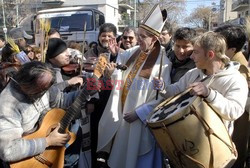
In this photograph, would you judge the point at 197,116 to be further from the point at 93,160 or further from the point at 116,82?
the point at 93,160

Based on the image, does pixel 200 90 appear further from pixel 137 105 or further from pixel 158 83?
pixel 137 105

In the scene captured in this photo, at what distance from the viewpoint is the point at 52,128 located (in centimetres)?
249

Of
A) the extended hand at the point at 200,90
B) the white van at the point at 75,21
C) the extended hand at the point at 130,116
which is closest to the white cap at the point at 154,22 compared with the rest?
the extended hand at the point at 130,116

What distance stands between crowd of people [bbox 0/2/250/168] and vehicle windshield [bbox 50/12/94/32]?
21.0 feet

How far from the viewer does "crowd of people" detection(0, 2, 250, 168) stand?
224 cm

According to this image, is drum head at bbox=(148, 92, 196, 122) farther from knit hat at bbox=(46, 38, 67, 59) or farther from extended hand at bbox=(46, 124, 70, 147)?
knit hat at bbox=(46, 38, 67, 59)

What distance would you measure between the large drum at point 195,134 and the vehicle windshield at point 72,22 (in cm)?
799

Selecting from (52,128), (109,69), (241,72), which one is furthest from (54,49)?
(241,72)

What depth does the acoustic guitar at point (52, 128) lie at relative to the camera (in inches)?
92.2

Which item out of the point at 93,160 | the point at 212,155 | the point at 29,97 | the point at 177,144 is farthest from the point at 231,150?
the point at 93,160

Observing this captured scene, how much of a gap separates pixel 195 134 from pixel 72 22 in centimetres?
839

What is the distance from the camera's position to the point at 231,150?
7.20ft

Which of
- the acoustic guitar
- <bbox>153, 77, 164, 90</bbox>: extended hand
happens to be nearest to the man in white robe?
<bbox>153, 77, 164, 90</bbox>: extended hand

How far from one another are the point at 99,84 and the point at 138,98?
0.38 metres
